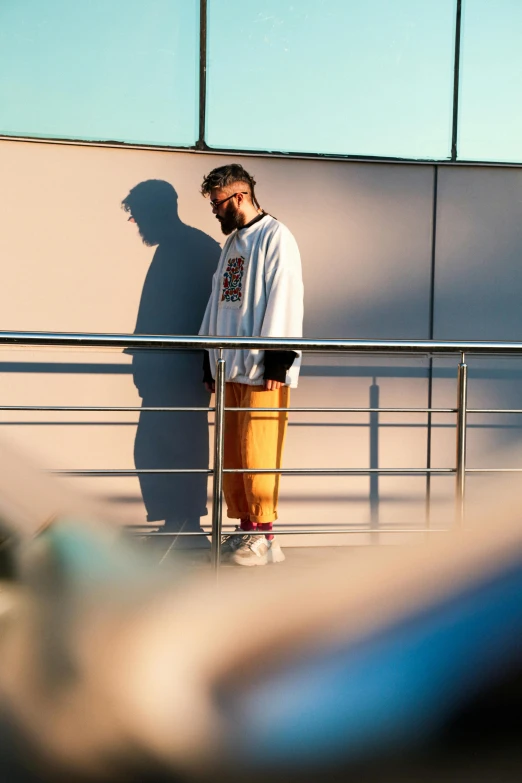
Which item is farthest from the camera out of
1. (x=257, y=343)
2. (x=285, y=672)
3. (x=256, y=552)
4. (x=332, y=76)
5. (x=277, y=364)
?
(x=332, y=76)

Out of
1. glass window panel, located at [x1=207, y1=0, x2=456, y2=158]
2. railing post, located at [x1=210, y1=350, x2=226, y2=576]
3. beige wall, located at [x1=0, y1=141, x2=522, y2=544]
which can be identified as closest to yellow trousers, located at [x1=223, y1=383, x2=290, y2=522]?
beige wall, located at [x1=0, y1=141, x2=522, y2=544]

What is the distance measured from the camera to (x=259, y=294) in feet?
9.36

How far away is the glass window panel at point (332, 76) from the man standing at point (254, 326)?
1.33 feet

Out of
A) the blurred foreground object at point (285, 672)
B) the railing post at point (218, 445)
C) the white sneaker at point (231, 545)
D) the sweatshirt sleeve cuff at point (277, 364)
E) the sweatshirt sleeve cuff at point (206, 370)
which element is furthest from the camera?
the sweatshirt sleeve cuff at point (206, 370)

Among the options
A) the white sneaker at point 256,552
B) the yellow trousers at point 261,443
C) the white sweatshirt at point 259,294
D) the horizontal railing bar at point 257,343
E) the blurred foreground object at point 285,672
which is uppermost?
the white sweatshirt at point 259,294

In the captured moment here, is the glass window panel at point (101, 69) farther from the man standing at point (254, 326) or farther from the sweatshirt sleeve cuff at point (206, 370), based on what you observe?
the sweatshirt sleeve cuff at point (206, 370)

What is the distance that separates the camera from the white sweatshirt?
2.80 m

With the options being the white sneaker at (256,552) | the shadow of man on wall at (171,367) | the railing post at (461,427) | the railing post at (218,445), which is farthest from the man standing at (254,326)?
the railing post at (461,427)

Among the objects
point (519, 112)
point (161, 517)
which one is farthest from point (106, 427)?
point (519, 112)

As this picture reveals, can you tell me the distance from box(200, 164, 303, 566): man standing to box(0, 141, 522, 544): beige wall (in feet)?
0.92

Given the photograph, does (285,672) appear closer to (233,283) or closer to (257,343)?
(257,343)

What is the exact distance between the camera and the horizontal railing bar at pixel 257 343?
2.11 m

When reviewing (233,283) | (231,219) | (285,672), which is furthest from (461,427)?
(285,672)

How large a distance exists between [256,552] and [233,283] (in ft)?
3.49
